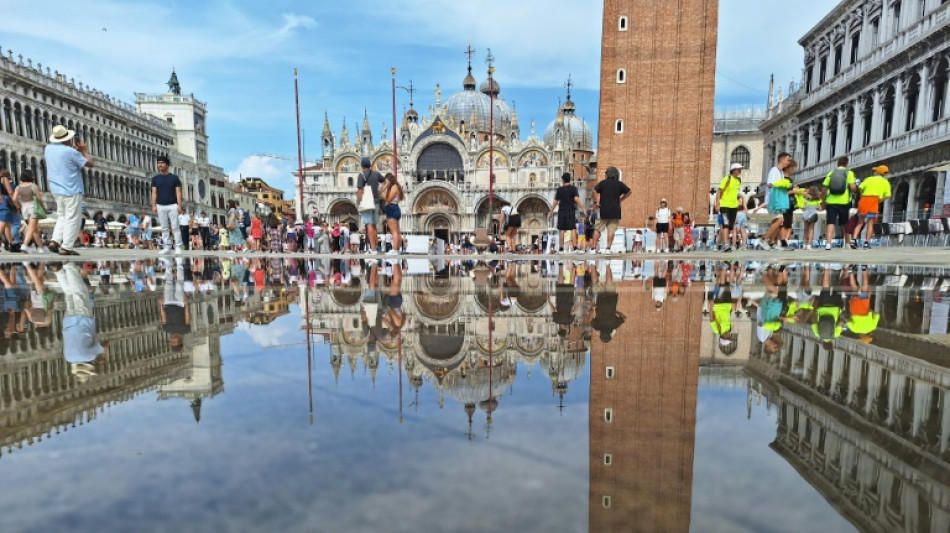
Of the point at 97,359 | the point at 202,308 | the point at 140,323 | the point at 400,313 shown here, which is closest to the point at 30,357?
the point at 97,359

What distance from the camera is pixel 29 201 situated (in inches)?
316

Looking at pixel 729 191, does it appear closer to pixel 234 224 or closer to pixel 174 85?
pixel 234 224

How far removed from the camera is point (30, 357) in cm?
147

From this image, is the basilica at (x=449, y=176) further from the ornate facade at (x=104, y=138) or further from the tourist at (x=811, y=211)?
the tourist at (x=811, y=211)

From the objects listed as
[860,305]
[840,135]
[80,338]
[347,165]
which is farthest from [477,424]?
[347,165]

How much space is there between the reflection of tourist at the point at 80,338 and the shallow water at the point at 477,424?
0.02 meters

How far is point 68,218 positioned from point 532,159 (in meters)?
42.4

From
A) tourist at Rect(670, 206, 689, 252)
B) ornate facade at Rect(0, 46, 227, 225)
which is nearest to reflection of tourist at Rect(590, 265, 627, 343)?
tourist at Rect(670, 206, 689, 252)

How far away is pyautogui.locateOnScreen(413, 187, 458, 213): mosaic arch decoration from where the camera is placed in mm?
46094

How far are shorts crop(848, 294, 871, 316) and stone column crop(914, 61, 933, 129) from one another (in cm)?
2083

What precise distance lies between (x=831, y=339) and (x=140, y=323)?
8.47 feet

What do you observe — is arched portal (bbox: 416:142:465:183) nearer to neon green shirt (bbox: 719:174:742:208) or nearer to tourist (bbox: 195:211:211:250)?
tourist (bbox: 195:211:211:250)

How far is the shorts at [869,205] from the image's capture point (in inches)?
343

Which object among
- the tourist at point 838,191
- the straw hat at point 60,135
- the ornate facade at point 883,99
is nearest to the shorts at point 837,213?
the tourist at point 838,191
